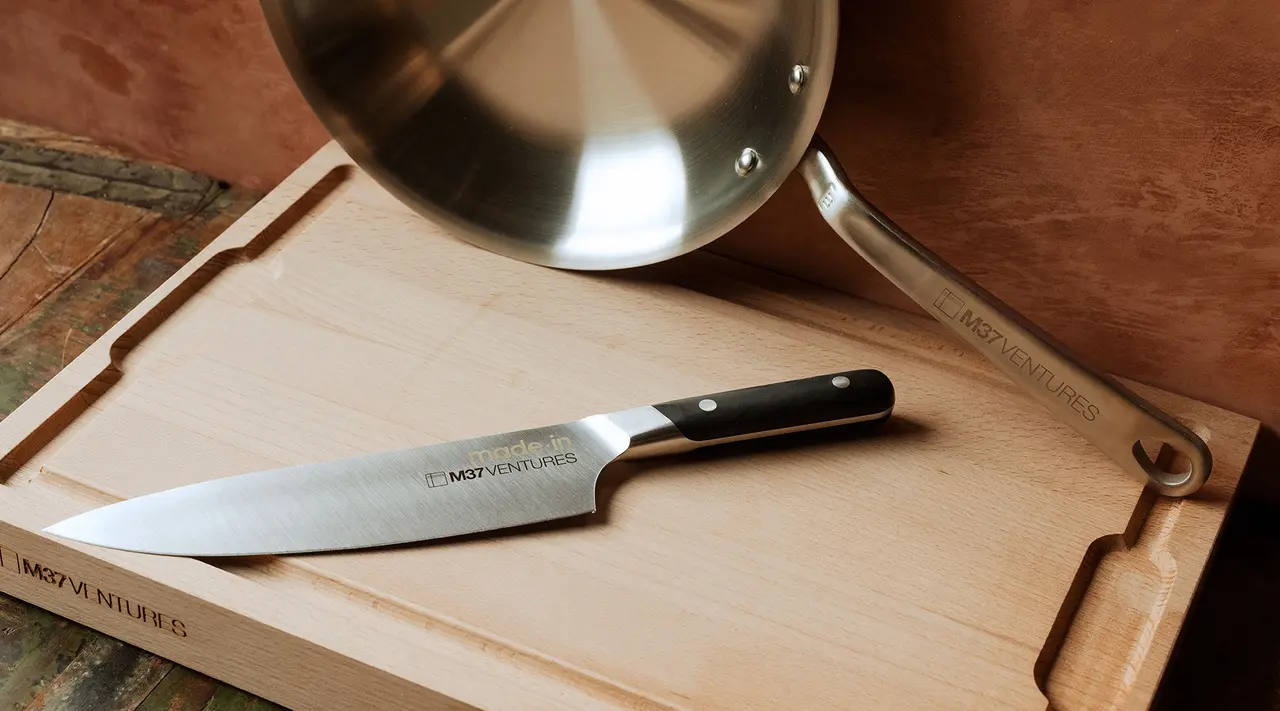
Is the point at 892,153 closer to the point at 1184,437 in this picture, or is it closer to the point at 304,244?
the point at 1184,437

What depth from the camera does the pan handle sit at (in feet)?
2.01

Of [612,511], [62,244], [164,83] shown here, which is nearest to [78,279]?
[62,244]

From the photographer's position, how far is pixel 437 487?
2.03ft

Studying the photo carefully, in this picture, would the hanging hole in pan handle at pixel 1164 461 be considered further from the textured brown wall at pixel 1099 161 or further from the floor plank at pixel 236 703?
the floor plank at pixel 236 703

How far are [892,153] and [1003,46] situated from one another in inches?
3.5

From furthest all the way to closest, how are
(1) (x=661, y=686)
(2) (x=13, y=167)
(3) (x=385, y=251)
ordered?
(2) (x=13, y=167), (3) (x=385, y=251), (1) (x=661, y=686)

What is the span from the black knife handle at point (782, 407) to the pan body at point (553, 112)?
0.11m

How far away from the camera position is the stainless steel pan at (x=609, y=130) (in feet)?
2.06

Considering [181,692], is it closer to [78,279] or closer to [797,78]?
[78,279]

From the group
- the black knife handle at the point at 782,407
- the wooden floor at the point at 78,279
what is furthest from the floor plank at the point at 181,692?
the black knife handle at the point at 782,407

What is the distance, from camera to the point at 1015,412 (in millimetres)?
692

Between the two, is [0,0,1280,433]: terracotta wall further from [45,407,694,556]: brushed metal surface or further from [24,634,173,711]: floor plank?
[24,634,173,711]: floor plank

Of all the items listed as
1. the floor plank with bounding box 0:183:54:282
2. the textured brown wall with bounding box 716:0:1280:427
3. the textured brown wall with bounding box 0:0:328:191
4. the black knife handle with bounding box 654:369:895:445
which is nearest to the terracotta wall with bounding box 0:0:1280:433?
the textured brown wall with bounding box 716:0:1280:427

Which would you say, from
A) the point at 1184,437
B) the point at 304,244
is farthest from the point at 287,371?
the point at 1184,437
